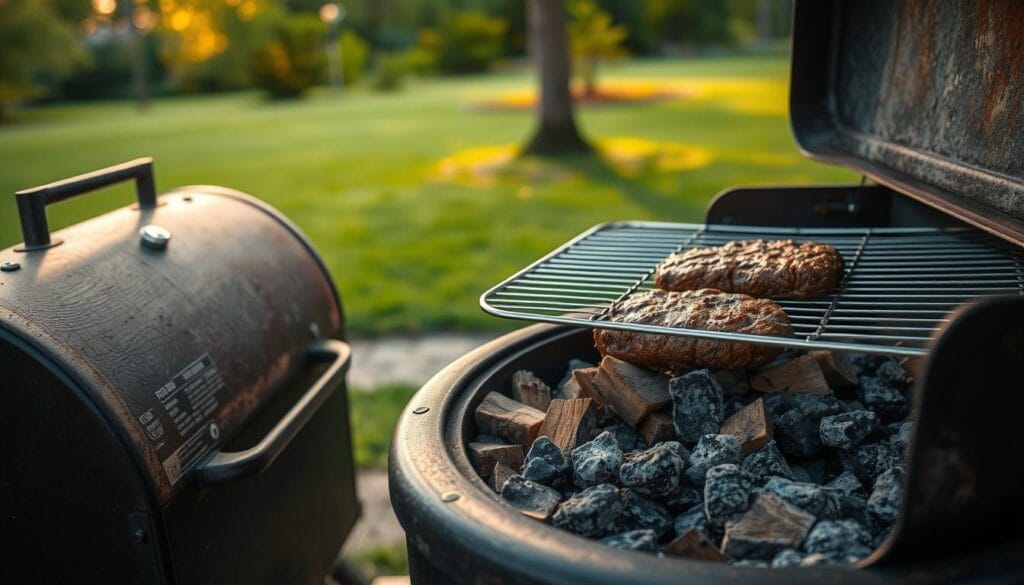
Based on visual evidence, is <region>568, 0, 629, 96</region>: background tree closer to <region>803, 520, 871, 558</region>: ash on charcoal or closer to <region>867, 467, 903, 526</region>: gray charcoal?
<region>867, 467, 903, 526</region>: gray charcoal

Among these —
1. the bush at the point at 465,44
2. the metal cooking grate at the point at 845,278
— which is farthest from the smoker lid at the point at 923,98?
the bush at the point at 465,44

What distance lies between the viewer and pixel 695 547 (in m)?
1.27

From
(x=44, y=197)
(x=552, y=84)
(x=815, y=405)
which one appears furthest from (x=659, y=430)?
(x=552, y=84)

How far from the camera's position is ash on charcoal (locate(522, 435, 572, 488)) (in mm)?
1501

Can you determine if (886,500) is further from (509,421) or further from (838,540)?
(509,421)

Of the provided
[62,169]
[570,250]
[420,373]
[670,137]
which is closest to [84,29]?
[62,169]

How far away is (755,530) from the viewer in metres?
1.28

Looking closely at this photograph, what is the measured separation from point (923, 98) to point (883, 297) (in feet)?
1.80

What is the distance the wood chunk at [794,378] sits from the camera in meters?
1.68

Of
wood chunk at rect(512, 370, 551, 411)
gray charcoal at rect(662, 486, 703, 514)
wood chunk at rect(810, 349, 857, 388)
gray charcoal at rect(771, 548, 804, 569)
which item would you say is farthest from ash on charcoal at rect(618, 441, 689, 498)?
wood chunk at rect(810, 349, 857, 388)

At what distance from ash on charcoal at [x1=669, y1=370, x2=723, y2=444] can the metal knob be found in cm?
121

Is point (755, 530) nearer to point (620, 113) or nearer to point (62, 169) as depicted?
point (62, 169)

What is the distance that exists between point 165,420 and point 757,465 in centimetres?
112

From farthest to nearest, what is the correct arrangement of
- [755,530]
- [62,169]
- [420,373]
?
[62,169]
[420,373]
[755,530]
